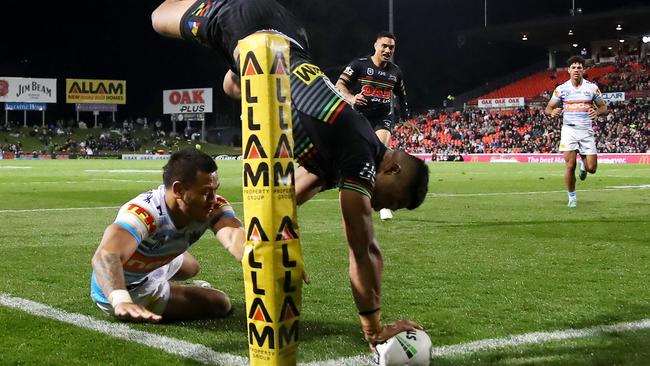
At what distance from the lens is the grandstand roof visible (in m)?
50.4

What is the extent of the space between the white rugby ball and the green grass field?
0.10m

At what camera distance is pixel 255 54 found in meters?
2.52

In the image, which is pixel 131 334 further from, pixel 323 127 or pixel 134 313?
pixel 323 127

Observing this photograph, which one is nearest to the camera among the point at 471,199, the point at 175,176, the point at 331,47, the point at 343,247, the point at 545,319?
the point at 175,176

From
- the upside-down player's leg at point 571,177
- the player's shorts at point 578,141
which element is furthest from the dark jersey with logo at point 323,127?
the player's shorts at point 578,141

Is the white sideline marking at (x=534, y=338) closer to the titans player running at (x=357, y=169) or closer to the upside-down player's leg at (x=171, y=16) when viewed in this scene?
the titans player running at (x=357, y=169)

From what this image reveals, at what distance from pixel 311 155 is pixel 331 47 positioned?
6340 cm

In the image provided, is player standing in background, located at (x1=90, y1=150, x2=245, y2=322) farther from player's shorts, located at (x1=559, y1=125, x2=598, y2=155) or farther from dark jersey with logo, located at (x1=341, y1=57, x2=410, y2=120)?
player's shorts, located at (x1=559, y1=125, x2=598, y2=155)

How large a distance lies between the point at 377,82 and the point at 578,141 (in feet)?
14.9

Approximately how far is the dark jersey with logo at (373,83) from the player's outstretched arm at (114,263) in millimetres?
6674

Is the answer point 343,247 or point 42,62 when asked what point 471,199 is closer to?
point 343,247

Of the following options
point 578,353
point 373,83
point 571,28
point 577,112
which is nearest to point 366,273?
point 578,353

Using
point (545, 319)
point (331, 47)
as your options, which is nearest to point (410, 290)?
point (545, 319)

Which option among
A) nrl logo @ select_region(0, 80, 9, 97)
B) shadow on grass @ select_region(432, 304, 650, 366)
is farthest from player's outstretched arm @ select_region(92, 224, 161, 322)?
nrl logo @ select_region(0, 80, 9, 97)
